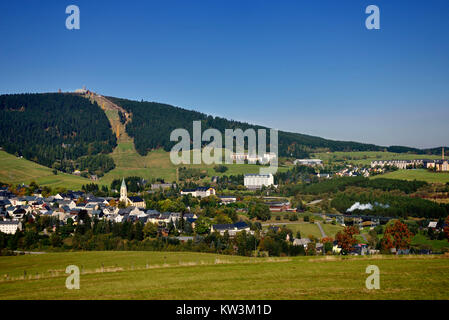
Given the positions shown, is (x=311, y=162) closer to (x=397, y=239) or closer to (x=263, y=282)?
(x=397, y=239)

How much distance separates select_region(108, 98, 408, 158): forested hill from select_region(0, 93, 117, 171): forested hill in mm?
11753

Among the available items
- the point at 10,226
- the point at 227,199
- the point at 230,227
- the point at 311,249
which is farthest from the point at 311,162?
the point at 10,226

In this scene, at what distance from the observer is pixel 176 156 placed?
414ft

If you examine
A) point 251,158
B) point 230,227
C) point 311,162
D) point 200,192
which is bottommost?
point 230,227

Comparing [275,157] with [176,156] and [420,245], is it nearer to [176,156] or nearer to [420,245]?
[176,156]

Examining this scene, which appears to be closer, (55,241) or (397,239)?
(397,239)

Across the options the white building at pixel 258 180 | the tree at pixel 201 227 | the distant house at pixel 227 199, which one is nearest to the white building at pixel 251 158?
the white building at pixel 258 180

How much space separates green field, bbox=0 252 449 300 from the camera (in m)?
11.0

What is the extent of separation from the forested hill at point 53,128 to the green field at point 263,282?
10328 centimetres

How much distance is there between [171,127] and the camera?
158625mm

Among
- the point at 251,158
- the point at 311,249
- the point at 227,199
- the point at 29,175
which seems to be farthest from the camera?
the point at 251,158

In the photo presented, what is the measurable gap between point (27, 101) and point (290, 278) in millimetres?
176087

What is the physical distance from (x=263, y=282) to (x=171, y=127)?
487 feet

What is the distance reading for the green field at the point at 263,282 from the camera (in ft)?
35.9
